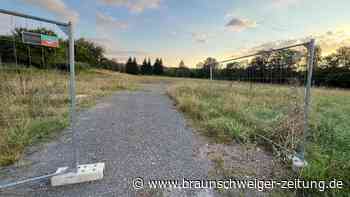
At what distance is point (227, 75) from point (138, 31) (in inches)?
460

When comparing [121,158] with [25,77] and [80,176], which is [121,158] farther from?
[25,77]

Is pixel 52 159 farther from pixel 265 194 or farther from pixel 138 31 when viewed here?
pixel 138 31

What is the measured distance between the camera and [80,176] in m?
1.46

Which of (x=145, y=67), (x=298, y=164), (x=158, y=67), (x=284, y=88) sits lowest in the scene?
(x=298, y=164)

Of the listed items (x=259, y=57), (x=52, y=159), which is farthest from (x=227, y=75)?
(x=52, y=159)

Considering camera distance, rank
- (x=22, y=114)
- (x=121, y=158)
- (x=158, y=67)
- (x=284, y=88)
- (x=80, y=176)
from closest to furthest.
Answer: (x=80, y=176), (x=121, y=158), (x=284, y=88), (x=22, y=114), (x=158, y=67)

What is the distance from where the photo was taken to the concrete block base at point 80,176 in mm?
1404

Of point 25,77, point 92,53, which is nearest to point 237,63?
point 25,77

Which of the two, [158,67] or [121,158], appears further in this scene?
[158,67]

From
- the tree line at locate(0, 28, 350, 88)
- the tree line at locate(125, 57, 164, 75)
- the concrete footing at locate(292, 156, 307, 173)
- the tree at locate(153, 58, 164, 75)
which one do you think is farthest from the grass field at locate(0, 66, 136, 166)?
the tree at locate(153, 58, 164, 75)

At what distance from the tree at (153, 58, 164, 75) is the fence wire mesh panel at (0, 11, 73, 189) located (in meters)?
45.6

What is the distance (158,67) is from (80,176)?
49.0 metres

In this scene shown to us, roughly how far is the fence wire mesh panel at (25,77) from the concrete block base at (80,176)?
1.17 ft

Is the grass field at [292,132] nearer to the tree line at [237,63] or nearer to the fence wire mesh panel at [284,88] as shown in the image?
the fence wire mesh panel at [284,88]
